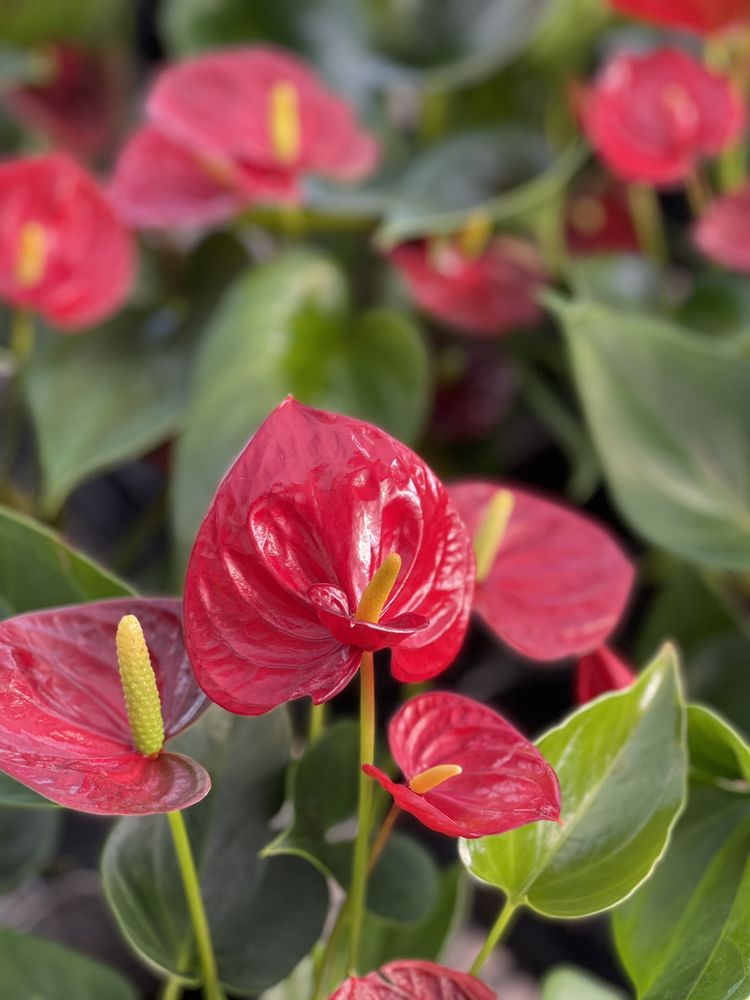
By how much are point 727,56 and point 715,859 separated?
80 centimetres

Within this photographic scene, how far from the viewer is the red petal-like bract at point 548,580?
485 millimetres

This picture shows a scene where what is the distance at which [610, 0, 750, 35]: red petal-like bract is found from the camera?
871 mm

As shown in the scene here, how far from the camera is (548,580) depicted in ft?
1.68

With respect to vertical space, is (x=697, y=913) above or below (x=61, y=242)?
below

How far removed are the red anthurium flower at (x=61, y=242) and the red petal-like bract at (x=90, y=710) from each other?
401mm

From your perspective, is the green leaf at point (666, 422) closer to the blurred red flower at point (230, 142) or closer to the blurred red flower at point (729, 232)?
the blurred red flower at point (729, 232)

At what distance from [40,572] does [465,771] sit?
239 millimetres

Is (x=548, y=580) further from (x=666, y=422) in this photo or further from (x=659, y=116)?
(x=659, y=116)

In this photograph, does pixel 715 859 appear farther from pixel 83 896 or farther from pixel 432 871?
pixel 83 896

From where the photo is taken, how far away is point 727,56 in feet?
3.33

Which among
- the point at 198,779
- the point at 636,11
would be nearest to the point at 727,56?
the point at 636,11

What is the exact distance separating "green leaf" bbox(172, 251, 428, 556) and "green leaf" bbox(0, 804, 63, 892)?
19 cm

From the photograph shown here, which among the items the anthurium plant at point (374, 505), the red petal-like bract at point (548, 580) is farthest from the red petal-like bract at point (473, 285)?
the red petal-like bract at point (548, 580)

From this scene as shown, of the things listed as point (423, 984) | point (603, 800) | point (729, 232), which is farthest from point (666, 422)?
point (423, 984)
